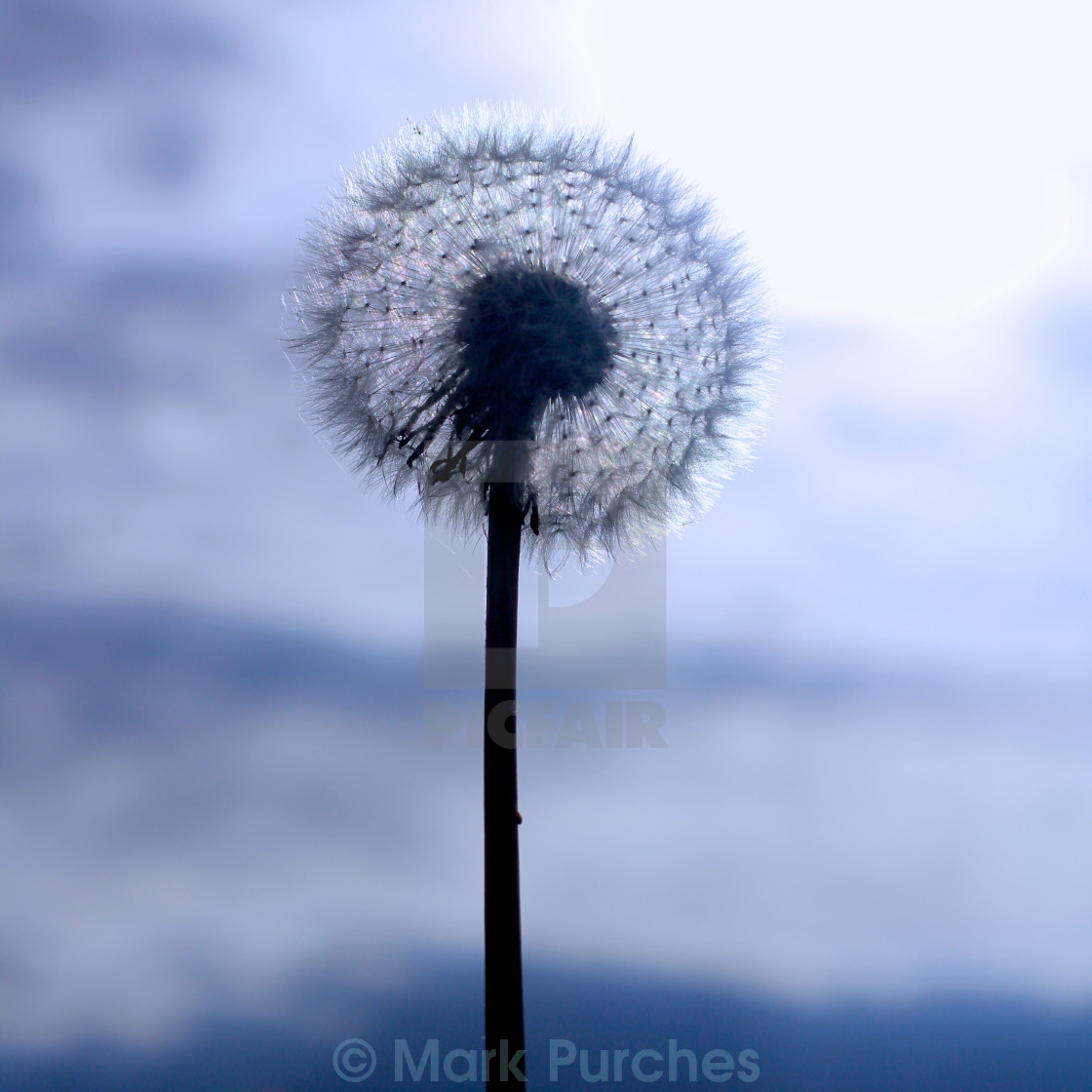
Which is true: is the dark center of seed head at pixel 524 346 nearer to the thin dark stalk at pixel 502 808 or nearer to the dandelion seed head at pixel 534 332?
the dandelion seed head at pixel 534 332

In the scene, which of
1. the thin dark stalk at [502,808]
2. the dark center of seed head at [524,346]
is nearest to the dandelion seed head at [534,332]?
the dark center of seed head at [524,346]

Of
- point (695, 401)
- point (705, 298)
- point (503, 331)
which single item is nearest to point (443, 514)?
point (503, 331)

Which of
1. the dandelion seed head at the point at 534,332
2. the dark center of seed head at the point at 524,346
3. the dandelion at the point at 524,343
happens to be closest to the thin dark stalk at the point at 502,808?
the dandelion at the point at 524,343

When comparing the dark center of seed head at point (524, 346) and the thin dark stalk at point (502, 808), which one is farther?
the dark center of seed head at point (524, 346)

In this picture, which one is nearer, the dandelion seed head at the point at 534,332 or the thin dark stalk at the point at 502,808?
the thin dark stalk at the point at 502,808

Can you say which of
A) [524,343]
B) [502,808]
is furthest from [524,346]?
[502,808]

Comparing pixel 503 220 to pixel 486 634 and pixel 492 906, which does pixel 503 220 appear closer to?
pixel 486 634

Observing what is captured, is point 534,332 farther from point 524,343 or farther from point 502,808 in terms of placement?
point 502,808

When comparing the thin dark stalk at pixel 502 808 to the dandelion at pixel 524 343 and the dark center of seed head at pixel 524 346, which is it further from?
the dark center of seed head at pixel 524 346

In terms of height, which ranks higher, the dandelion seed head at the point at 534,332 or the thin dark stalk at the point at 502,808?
the dandelion seed head at the point at 534,332
